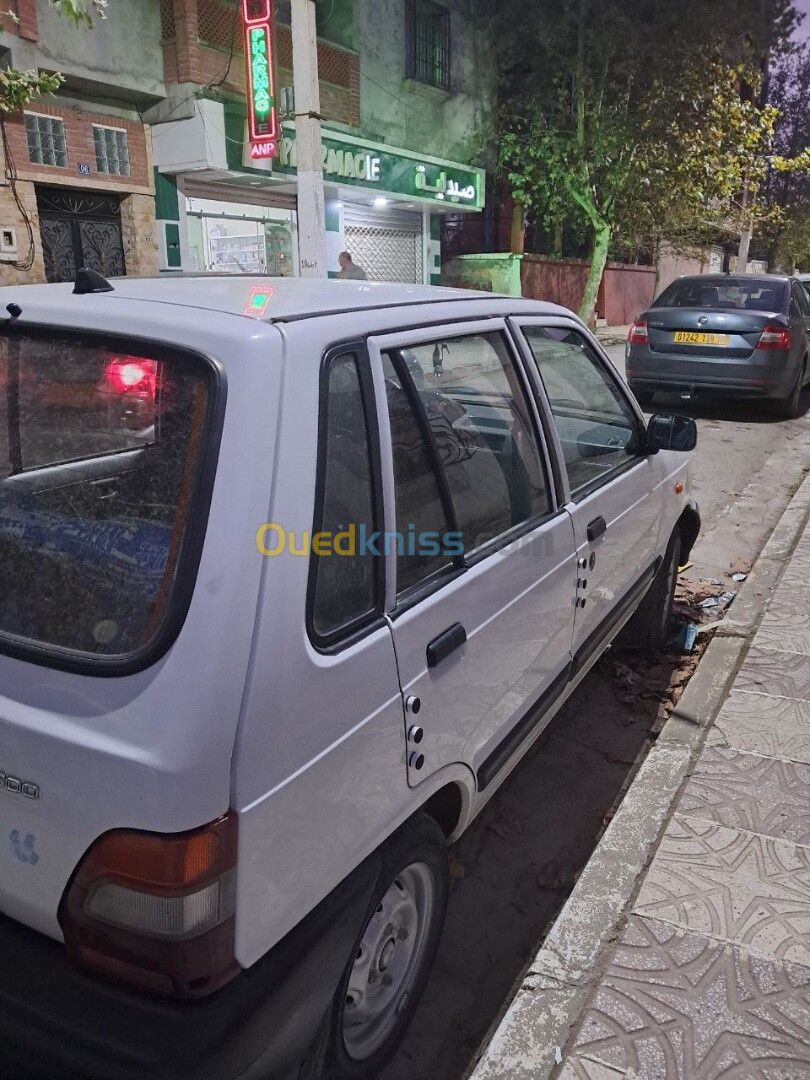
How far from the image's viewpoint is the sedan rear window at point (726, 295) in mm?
10109

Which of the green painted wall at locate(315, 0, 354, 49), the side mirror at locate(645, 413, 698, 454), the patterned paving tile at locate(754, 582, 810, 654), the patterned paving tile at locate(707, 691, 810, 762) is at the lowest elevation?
the patterned paving tile at locate(707, 691, 810, 762)

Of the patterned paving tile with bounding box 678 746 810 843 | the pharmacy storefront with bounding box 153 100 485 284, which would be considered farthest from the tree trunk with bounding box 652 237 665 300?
the patterned paving tile with bounding box 678 746 810 843

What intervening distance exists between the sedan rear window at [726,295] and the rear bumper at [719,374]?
641 mm

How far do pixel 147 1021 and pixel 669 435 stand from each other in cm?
294

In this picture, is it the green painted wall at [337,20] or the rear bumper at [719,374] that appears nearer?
the rear bumper at [719,374]

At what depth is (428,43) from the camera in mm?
18500

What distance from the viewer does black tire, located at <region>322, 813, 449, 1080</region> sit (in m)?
1.86

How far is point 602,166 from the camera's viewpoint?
1914cm

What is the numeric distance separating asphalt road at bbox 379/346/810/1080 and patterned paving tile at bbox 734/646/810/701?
1.26 feet

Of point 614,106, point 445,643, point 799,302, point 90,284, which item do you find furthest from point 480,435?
point 614,106

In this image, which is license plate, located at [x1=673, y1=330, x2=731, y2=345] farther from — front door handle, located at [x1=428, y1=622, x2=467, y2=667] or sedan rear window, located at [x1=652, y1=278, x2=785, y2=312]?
front door handle, located at [x1=428, y1=622, x2=467, y2=667]

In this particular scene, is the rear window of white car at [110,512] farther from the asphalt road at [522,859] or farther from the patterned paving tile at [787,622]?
the patterned paving tile at [787,622]

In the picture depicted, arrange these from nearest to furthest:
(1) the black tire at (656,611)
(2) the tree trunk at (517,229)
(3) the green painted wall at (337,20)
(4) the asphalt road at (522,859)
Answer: (4) the asphalt road at (522,859)
(1) the black tire at (656,611)
(3) the green painted wall at (337,20)
(2) the tree trunk at (517,229)

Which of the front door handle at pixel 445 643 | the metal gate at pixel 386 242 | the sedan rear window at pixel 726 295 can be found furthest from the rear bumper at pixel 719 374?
the metal gate at pixel 386 242
